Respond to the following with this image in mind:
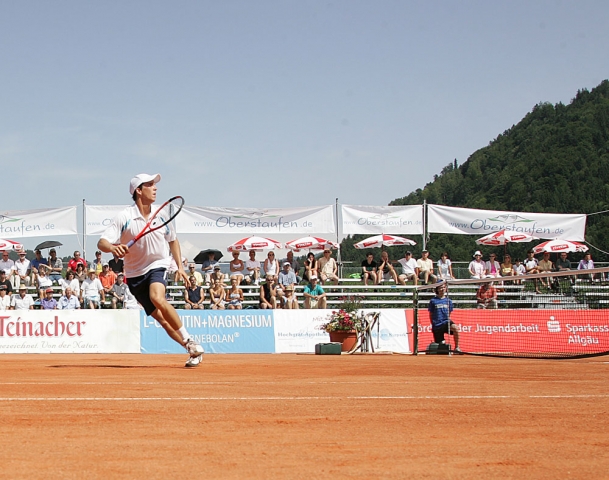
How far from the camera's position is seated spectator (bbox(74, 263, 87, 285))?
2459 cm

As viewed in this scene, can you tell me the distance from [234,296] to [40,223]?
6956 mm

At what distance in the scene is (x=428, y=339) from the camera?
22.5 meters

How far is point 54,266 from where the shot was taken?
25641mm

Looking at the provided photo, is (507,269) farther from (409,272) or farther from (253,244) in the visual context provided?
Result: (253,244)

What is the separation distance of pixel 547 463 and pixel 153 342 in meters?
19.2

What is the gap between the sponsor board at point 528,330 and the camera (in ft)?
71.6

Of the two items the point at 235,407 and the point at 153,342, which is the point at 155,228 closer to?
the point at 235,407

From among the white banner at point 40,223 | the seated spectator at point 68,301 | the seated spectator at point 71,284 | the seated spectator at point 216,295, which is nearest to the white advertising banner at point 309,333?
the seated spectator at point 216,295

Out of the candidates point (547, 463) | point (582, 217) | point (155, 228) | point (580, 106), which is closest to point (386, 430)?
point (547, 463)

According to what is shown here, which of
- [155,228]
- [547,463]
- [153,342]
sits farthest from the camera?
[153,342]

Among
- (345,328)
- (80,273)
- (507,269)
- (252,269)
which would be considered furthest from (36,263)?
(507,269)

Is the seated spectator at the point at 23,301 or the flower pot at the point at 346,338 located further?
the seated spectator at the point at 23,301

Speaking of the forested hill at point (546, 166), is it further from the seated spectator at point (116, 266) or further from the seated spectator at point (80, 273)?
the seated spectator at point (80, 273)

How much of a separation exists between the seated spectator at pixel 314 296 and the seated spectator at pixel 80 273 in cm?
687
